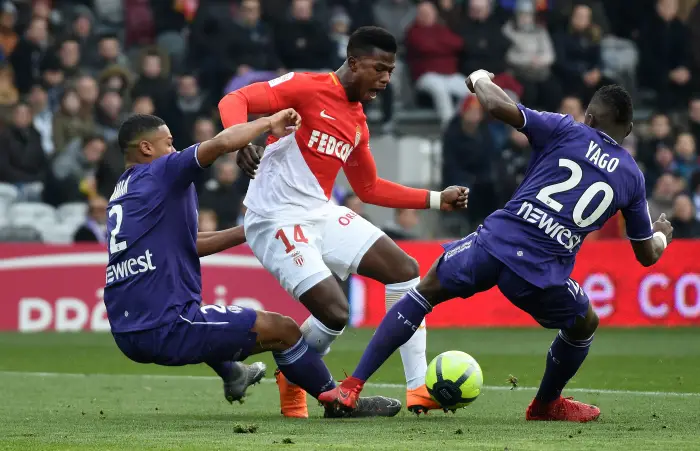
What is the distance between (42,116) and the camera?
19188 millimetres

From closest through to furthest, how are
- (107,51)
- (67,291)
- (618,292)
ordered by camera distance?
(618,292) < (67,291) < (107,51)

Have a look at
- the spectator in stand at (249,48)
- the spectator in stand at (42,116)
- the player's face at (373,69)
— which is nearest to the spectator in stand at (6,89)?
the spectator in stand at (42,116)

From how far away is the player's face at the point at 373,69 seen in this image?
28.2 ft

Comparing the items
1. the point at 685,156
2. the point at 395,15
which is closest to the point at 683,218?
the point at 685,156

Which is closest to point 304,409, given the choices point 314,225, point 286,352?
point 286,352

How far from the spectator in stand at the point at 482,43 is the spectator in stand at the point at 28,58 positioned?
6411mm

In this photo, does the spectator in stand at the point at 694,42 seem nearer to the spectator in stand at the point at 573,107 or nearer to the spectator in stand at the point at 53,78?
the spectator in stand at the point at 573,107

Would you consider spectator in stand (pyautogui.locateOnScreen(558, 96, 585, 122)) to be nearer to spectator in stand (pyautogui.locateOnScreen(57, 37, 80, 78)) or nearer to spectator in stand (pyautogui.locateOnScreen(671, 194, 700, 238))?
spectator in stand (pyautogui.locateOnScreen(671, 194, 700, 238))

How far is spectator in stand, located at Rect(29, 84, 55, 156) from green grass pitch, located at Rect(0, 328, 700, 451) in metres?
4.59

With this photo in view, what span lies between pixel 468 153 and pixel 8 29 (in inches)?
292

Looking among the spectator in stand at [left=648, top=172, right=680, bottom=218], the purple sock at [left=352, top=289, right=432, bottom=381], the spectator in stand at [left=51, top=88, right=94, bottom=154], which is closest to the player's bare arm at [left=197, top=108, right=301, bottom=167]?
the purple sock at [left=352, top=289, right=432, bottom=381]

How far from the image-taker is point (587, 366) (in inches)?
474

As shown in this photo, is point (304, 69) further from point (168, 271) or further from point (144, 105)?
point (168, 271)

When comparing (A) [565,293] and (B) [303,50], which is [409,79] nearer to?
(B) [303,50]
